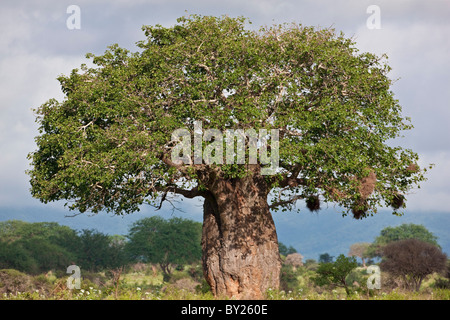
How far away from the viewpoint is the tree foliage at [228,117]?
24469 millimetres

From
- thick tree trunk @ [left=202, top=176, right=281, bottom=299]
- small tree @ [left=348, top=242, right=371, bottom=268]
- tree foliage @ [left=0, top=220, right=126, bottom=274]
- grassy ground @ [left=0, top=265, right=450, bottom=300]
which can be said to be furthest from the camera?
small tree @ [left=348, top=242, right=371, bottom=268]

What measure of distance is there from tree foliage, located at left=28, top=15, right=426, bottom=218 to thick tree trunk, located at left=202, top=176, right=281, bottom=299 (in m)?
1.02

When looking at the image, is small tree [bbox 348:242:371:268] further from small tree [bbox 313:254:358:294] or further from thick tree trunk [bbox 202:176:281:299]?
thick tree trunk [bbox 202:176:281:299]

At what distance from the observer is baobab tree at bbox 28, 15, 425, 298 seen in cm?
2447

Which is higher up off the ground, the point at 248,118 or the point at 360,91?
the point at 360,91

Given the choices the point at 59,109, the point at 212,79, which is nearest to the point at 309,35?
the point at 212,79

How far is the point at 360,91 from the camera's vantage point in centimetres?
2656

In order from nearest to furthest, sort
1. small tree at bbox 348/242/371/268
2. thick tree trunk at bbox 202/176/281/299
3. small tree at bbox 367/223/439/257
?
thick tree trunk at bbox 202/176/281/299
small tree at bbox 367/223/439/257
small tree at bbox 348/242/371/268

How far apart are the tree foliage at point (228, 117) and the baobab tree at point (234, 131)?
65 millimetres

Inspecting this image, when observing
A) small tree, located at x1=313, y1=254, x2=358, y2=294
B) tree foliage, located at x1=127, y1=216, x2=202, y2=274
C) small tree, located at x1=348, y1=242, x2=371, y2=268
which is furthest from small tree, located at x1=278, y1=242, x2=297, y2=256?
small tree, located at x1=313, y1=254, x2=358, y2=294

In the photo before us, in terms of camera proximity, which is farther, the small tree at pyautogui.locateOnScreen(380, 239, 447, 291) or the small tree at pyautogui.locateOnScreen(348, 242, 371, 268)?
the small tree at pyautogui.locateOnScreen(348, 242, 371, 268)

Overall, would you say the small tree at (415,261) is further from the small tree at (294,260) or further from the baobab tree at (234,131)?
the small tree at (294,260)

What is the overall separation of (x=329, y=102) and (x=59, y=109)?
44.5 ft
